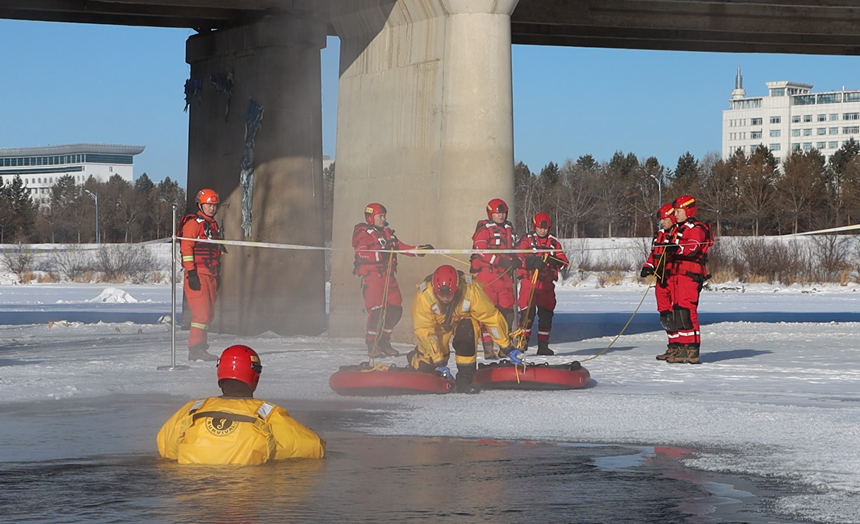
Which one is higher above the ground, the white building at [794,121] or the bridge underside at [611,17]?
the white building at [794,121]

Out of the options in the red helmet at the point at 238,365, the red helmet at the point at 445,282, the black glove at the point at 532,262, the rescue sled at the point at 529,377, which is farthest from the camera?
the black glove at the point at 532,262

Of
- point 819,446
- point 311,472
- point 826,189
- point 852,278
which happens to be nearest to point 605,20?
point 819,446

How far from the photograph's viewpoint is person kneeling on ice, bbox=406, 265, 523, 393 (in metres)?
11.8

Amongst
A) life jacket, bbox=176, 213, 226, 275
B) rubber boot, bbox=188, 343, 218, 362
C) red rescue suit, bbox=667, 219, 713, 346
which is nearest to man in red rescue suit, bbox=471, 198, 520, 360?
red rescue suit, bbox=667, 219, 713, 346

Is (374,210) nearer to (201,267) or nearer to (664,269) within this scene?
(201,267)

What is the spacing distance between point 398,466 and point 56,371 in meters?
7.42

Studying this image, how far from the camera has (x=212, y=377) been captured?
1366 centimetres

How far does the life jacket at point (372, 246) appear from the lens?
16.8 m

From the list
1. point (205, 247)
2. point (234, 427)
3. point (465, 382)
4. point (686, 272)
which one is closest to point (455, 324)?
point (465, 382)

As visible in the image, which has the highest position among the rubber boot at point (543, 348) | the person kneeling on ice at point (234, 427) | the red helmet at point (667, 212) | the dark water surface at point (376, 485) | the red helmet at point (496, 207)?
the red helmet at point (496, 207)

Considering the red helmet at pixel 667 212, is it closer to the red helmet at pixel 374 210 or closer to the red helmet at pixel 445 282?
the red helmet at pixel 374 210

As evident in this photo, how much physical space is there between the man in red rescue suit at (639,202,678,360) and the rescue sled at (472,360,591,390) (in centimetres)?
341

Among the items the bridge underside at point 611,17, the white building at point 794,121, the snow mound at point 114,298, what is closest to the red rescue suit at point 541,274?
the bridge underside at point 611,17

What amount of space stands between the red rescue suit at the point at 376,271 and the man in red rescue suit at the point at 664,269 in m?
3.37
